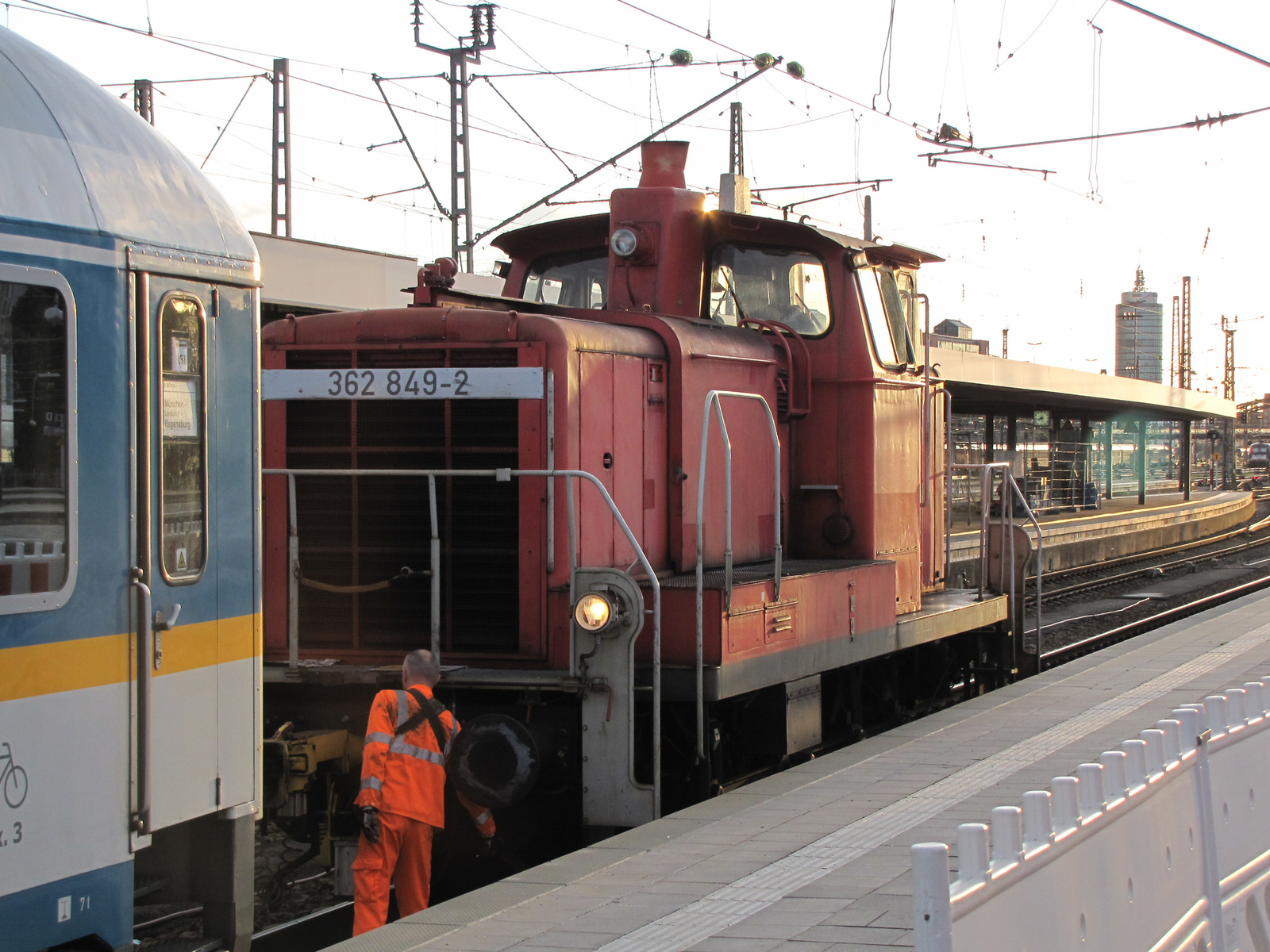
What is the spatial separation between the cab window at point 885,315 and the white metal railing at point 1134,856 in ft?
12.3

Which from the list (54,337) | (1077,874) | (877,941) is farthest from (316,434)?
(1077,874)

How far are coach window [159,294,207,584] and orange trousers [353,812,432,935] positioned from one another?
181 centimetres

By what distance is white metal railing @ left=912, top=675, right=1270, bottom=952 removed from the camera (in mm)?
2770

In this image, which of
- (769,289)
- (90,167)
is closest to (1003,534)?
(769,289)

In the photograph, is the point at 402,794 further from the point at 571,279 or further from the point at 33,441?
the point at 571,279

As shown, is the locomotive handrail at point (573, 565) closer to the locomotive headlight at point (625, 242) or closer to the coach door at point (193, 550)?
the coach door at point (193, 550)

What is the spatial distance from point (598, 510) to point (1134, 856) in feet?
11.3

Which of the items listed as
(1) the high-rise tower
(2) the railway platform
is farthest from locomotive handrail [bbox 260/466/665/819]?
(1) the high-rise tower

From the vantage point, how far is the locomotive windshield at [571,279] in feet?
27.1

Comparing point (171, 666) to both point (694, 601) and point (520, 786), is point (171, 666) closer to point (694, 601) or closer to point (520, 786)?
point (520, 786)

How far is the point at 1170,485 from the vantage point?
6150 cm

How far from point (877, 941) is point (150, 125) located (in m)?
3.52

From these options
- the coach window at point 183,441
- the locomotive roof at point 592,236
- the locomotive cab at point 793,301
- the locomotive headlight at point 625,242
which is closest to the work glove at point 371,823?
the coach window at point 183,441

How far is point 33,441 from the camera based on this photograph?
351 cm
